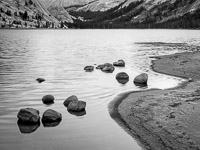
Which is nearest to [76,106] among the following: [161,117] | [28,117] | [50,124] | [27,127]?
[50,124]

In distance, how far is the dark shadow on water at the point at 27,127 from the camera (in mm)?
19250

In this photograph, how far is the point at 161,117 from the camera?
837 inches

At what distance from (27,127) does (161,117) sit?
1023 cm

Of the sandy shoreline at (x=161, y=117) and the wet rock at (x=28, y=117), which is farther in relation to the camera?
the wet rock at (x=28, y=117)

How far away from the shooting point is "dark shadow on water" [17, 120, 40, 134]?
19.2 metres

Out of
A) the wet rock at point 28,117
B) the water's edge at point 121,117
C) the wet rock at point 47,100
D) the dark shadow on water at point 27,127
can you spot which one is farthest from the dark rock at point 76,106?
the dark shadow on water at point 27,127

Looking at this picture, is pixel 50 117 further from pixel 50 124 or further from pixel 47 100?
pixel 47 100

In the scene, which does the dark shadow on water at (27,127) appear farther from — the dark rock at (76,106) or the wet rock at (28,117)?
the dark rock at (76,106)

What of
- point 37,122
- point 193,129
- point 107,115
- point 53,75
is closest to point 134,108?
point 107,115

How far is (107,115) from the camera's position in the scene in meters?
22.9

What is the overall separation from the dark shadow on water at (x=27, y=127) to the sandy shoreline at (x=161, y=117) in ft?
20.7

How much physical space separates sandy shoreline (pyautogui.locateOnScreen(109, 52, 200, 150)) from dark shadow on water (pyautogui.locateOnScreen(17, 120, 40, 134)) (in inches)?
249


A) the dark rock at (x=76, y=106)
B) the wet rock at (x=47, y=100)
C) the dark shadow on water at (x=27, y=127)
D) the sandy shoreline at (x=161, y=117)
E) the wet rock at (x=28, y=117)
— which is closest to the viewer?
the sandy shoreline at (x=161, y=117)

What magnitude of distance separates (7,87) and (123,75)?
16138mm
